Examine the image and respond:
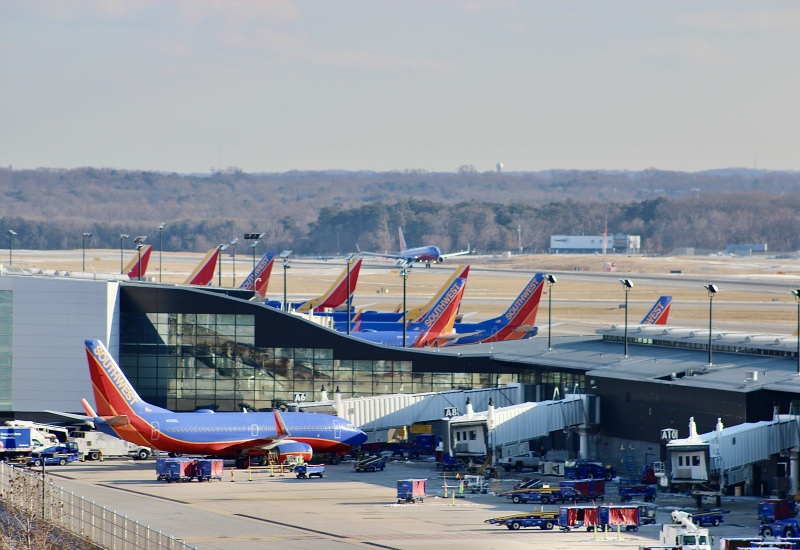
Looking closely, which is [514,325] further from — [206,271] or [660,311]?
[206,271]

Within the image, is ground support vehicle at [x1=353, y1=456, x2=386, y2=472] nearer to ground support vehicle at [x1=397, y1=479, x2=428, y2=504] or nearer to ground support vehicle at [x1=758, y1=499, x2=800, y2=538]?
ground support vehicle at [x1=397, y1=479, x2=428, y2=504]

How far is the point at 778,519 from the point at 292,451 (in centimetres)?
2736

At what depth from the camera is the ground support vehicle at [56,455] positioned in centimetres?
7200

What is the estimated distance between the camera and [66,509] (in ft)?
170

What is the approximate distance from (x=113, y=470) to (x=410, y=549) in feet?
86.9

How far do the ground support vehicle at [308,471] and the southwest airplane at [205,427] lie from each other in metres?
2.64

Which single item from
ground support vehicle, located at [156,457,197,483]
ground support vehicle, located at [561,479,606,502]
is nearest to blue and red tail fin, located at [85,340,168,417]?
ground support vehicle, located at [156,457,197,483]

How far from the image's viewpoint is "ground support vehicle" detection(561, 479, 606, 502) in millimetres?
60875

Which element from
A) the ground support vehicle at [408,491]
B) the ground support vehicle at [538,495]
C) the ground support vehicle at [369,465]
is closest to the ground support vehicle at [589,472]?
the ground support vehicle at [538,495]

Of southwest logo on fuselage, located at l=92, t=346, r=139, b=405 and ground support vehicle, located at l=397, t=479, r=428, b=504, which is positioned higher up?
southwest logo on fuselage, located at l=92, t=346, r=139, b=405

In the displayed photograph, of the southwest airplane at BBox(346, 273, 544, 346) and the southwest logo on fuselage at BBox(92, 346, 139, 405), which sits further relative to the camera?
the southwest airplane at BBox(346, 273, 544, 346)

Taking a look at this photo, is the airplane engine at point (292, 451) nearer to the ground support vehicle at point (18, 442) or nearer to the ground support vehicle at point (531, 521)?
the ground support vehicle at point (18, 442)

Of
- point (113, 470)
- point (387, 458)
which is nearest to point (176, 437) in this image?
point (113, 470)

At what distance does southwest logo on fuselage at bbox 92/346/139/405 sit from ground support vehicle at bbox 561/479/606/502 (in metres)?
22.8
